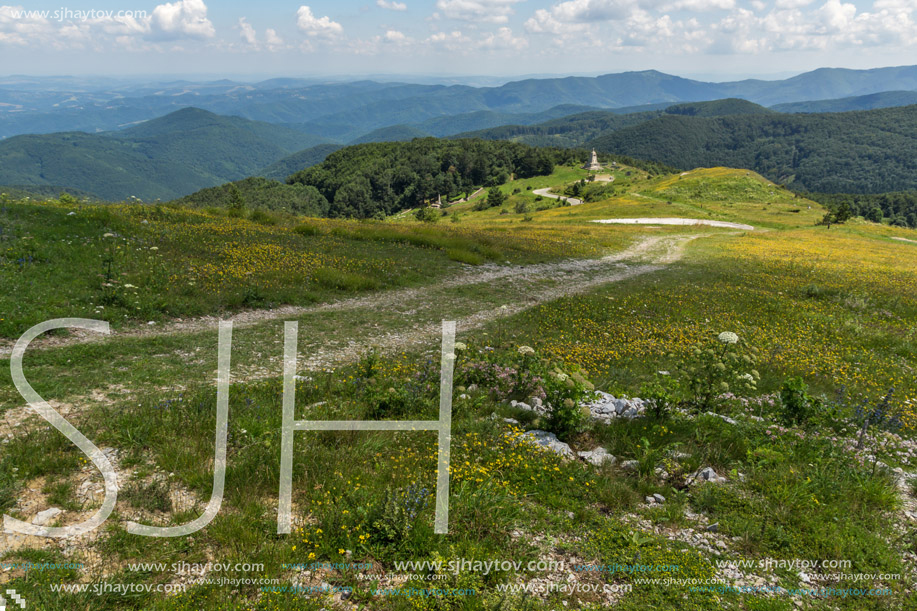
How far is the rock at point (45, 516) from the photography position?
429 cm

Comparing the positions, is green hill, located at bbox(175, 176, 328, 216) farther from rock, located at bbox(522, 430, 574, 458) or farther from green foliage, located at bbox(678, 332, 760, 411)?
rock, located at bbox(522, 430, 574, 458)

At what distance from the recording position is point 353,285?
16625 millimetres

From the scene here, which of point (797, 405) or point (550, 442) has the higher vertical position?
point (797, 405)

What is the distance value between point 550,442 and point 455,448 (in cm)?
153

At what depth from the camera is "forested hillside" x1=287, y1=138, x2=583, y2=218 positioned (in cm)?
14488

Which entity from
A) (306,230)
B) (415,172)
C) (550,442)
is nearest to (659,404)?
(550,442)

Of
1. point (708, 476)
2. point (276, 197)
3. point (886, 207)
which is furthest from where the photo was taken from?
point (886, 207)

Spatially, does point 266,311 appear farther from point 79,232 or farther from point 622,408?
point 622,408

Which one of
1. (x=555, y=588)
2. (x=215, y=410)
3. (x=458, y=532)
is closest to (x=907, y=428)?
(x=555, y=588)

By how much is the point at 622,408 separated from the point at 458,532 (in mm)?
4410

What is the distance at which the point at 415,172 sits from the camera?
516 feet

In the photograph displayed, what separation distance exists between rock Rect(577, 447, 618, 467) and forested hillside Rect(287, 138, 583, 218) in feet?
449

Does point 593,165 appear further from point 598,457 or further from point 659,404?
point 598,457

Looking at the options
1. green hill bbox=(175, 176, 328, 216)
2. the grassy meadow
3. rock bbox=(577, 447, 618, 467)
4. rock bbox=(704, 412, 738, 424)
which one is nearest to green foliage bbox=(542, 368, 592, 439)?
the grassy meadow
